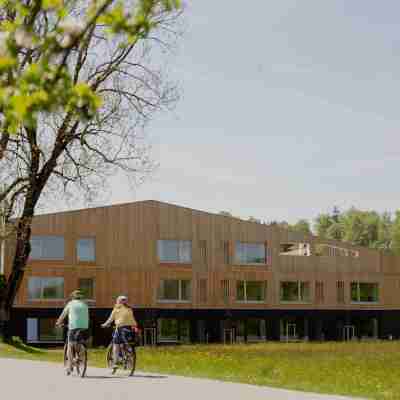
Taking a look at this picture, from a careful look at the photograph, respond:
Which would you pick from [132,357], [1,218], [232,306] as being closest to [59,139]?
[1,218]

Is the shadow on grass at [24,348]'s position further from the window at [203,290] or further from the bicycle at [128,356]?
the window at [203,290]

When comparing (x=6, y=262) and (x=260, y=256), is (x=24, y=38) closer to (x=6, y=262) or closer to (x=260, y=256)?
(x=6, y=262)

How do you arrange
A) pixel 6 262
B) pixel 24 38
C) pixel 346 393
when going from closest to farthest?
pixel 24 38 < pixel 346 393 < pixel 6 262

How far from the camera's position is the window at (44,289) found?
4969 cm

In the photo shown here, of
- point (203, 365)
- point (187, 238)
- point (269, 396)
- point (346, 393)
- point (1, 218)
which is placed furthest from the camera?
point (187, 238)

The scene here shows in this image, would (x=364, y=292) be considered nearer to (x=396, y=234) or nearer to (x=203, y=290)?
(x=203, y=290)

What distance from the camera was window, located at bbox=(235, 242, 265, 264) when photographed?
54719 mm

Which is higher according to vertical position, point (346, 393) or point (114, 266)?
point (114, 266)

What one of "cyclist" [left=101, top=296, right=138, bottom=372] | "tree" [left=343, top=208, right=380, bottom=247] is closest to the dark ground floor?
"cyclist" [left=101, top=296, right=138, bottom=372]

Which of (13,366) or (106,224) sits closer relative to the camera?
(13,366)

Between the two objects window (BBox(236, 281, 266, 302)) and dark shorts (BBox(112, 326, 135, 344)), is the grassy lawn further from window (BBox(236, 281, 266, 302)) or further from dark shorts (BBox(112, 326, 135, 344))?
window (BBox(236, 281, 266, 302))

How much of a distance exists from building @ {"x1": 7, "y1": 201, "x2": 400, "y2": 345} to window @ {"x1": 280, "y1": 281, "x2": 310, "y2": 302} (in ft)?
0.24

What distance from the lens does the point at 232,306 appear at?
54250mm

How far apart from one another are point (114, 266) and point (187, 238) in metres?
4.60
